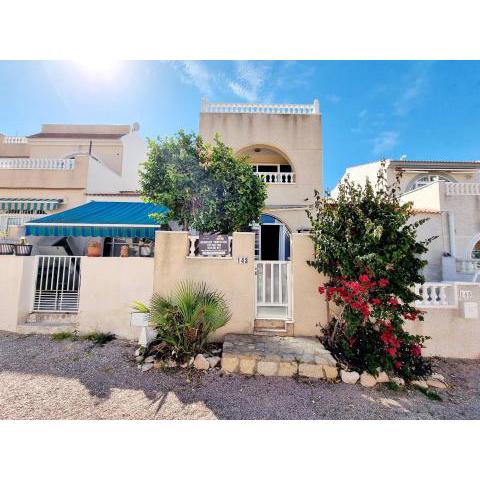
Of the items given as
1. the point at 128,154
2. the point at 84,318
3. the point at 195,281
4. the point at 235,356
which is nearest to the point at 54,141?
the point at 128,154

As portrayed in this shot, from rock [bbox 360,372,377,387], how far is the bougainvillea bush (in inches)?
6.4

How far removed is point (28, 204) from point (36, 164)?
3145 mm

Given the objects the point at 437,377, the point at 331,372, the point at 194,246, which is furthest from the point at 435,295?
the point at 194,246

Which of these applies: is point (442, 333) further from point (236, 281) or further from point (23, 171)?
point (23, 171)

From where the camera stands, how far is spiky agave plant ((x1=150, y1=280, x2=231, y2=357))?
7.00 metres

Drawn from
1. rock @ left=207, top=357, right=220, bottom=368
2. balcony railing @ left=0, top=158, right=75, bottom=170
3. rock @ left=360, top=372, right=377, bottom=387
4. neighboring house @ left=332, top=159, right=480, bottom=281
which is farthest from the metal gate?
neighboring house @ left=332, top=159, right=480, bottom=281

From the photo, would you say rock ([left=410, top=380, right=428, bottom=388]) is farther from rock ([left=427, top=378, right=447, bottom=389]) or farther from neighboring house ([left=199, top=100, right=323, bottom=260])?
neighboring house ([left=199, top=100, right=323, bottom=260])

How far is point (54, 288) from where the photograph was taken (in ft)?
32.5

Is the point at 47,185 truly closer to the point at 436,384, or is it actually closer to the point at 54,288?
the point at 54,288

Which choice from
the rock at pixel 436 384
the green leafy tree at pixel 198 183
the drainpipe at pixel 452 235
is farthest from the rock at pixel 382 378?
the drainpipe at pixel 452 235

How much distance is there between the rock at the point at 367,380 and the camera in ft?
21.2

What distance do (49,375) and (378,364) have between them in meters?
9.45

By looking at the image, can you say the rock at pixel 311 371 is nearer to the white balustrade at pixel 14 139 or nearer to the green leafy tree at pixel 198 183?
the green leafy tree at pixel 198 183

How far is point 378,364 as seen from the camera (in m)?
6.68
